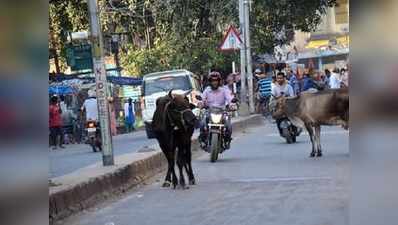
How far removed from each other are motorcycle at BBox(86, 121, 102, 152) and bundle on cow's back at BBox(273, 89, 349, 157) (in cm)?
579

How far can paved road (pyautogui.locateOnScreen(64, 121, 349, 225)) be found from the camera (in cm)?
667

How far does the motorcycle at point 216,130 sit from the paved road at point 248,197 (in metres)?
0.27

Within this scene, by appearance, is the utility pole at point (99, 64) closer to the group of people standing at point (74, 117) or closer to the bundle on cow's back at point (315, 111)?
the bundle on cow's back at point (315, 111)

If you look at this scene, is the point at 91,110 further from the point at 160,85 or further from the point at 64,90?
the point at 64,90

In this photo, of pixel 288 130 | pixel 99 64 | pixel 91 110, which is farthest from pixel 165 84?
pixel 99 64

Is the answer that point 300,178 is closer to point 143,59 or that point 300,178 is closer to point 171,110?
point 171,110

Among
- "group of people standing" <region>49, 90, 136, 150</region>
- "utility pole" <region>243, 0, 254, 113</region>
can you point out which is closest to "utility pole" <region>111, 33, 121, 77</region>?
"group of people standing" <region>49, 90, 136, 150</region>

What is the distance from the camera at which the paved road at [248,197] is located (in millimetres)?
6668

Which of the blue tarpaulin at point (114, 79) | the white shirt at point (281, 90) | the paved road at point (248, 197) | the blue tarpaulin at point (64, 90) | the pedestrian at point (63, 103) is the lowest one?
the paved road at point (248, 197)

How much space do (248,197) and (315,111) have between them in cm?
408

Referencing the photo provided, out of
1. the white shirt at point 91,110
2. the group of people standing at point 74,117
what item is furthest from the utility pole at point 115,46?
the white shirt at point 91,110

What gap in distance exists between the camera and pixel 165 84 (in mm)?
20688

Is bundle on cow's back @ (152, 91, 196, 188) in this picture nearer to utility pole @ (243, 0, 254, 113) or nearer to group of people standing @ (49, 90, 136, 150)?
group of people standing @ (49, 90, 136, 150)
